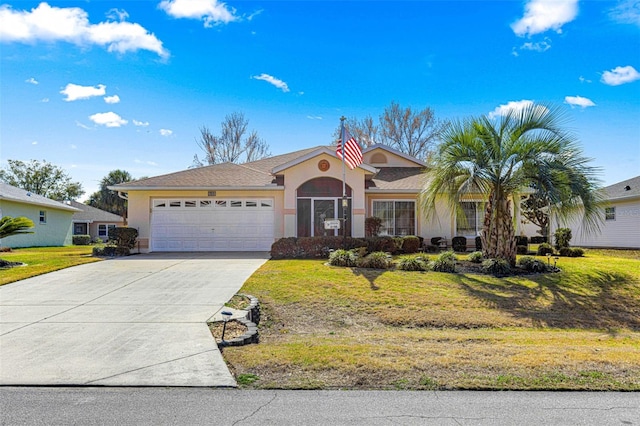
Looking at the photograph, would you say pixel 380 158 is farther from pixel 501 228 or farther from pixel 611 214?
pixel 611 214

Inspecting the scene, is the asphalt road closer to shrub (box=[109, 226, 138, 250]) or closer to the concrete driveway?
the concrete driveway

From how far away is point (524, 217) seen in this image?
28.1 m

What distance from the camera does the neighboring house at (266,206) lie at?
17969 millimetres

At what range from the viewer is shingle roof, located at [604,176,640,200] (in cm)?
2156

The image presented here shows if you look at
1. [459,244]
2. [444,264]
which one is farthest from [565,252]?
[444,264]

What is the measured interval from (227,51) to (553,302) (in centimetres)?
1448

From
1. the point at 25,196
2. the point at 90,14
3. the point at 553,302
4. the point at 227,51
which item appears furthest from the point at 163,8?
the point at 25,196

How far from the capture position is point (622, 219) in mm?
22578

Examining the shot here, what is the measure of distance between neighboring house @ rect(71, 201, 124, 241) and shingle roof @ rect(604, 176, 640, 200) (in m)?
39.5

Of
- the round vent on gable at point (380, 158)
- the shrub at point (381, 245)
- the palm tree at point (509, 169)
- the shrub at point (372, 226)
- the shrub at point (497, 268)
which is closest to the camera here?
the palm tree at point (509, 169)

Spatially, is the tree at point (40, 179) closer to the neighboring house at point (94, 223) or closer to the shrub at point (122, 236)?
the neighboring house at point (94, 223)

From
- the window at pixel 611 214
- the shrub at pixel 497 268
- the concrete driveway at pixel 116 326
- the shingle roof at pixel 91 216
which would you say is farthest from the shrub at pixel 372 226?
the shingle roof at pixel 91 216

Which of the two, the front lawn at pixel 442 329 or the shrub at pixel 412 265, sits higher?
the shrub at pixel 412 265

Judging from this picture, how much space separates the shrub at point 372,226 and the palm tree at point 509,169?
483cm
